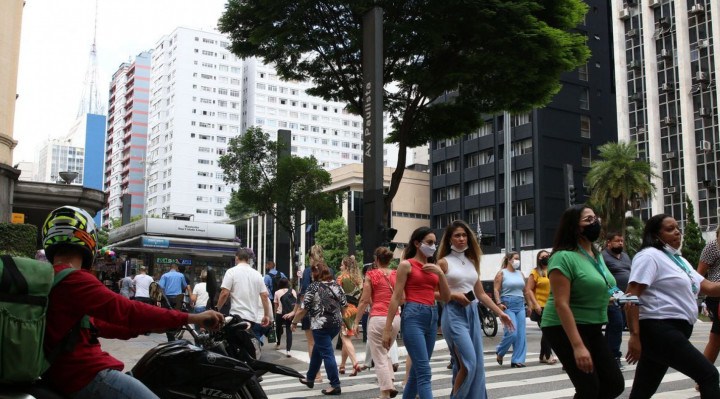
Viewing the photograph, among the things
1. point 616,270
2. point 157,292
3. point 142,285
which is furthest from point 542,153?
point 157,292

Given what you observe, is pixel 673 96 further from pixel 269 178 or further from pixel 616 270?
pixel 616 270

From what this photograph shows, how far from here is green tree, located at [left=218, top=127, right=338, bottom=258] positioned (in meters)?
33.5

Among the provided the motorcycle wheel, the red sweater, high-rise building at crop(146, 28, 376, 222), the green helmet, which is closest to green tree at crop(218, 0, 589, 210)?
the motorcycle wheel

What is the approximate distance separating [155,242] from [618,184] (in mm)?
38197

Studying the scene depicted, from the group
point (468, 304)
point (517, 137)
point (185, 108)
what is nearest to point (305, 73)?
Answer: point (468, 304)

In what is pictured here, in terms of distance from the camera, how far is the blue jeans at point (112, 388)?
333 cm

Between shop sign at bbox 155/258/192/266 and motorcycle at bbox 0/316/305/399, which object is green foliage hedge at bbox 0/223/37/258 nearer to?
shop sign at bbox 155/258/192/266

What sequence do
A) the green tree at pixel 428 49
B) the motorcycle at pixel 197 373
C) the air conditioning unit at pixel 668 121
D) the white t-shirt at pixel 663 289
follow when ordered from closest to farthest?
the motorcycle at pixel 197 373 < the white t-shirt at pixel 663 289 < the green tree at pixel 428 49 < the air conditioning unit at pixel 668 121

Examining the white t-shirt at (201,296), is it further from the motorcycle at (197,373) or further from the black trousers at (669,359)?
the motorcycle at (197,373)

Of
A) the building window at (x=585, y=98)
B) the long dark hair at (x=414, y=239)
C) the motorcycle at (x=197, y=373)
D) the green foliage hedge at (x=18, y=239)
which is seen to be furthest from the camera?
the building window at (x=585, y=98)

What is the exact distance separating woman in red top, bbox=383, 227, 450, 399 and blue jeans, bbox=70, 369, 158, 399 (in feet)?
13.0

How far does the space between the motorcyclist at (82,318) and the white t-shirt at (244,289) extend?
240 inches

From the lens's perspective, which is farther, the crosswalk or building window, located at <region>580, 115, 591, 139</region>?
building window, located at <region>580, 115, 591, 139</region>

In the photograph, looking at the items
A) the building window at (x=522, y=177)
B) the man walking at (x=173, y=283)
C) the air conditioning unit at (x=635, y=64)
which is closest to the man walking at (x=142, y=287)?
the man walking at (x=173, y=283)
